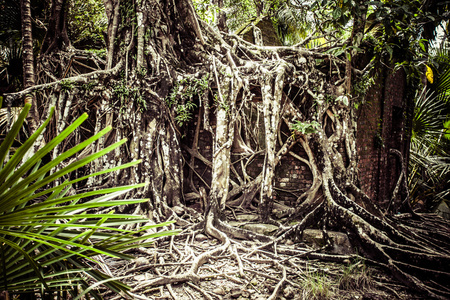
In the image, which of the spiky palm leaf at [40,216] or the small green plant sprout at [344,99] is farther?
the small green plant sprout at [344,99]

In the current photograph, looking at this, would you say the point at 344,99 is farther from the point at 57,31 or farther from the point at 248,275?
A: the point at 57,31

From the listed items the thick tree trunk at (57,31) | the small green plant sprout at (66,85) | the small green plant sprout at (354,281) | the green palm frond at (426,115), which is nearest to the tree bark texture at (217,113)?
the small green plant sprout at (66,85)

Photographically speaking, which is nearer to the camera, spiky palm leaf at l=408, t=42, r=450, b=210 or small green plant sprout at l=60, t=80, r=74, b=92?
small green plant sprout at l=60, t=80, r=74, b=92

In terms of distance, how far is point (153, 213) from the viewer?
380 centimetres

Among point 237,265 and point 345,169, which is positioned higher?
point 345,169

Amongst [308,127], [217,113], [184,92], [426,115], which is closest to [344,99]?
[308,127]

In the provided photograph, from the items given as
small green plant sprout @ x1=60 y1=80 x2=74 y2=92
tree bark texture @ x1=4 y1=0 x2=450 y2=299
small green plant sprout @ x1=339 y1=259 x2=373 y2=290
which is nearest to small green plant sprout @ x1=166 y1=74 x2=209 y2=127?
tree bark texture @ x1=4 y1=0 x2=450 y2=299

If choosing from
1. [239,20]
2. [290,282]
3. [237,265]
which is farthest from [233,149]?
[239,20]

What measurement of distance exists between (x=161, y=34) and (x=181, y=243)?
11.6ft

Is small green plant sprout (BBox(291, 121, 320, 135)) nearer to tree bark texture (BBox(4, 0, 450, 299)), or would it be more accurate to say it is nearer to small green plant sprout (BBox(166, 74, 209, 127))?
tree bark texture (BBox(4, 0, 450, 299))

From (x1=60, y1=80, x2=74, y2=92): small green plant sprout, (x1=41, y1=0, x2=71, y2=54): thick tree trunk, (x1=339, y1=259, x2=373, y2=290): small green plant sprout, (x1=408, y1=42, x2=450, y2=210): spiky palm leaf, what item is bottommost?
(x1=339, y1=259, x2=373, y2=290): small green plant sprout

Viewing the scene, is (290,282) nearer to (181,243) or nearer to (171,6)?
(181,243)

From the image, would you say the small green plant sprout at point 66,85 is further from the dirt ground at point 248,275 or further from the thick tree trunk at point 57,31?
the dirt ground at point 248,275

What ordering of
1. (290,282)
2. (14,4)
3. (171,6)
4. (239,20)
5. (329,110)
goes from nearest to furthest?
(290,282) → (329,110) → (171,6) → (14,4) → (239,20)
